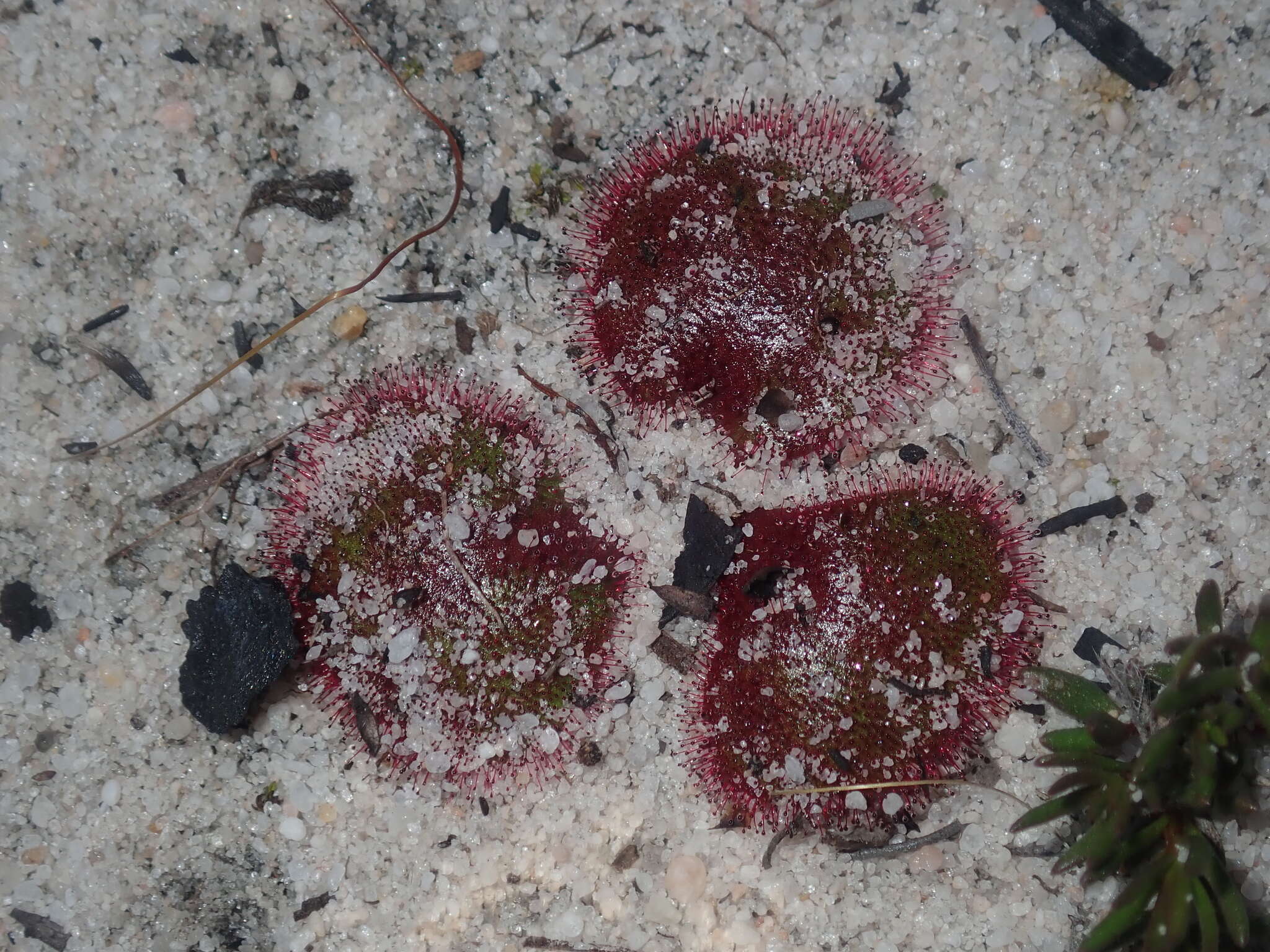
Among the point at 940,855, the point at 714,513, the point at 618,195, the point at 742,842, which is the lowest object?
the point at 742,842

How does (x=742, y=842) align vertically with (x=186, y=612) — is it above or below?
above

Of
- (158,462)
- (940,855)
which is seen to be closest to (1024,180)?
(940,855)

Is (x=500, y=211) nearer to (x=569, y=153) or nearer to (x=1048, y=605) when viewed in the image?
(x=569, y=153)

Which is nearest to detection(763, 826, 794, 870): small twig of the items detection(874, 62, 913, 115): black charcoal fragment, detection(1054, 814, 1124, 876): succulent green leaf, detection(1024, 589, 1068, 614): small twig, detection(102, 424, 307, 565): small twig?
detection(1054, 814, 1124, 876): succulent green leaf

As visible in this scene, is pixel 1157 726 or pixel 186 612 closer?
pixel 1157 726

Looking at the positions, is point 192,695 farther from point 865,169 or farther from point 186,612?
point 865,169

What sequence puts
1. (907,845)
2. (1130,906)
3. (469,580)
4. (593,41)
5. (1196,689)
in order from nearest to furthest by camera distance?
1. (1196,689)
2. (1130,906)
3. (469,580)
4. (907,845)
5. (593,41)

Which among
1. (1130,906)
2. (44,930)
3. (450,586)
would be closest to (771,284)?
(450,586)
